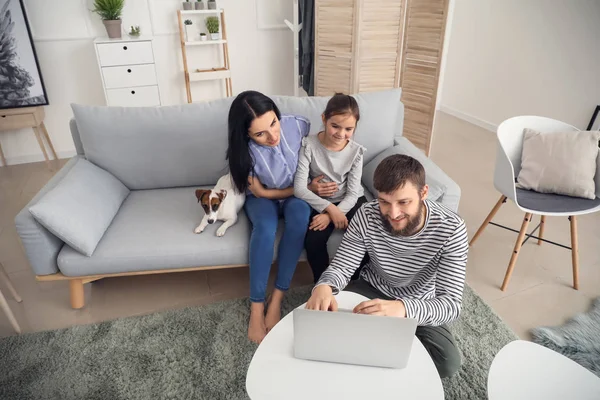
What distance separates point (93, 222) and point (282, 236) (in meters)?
0.82

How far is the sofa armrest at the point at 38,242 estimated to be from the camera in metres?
1.64

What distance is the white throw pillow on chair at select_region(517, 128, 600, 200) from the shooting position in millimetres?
1921

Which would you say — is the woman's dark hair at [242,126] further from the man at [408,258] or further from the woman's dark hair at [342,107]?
the man at [408,258]

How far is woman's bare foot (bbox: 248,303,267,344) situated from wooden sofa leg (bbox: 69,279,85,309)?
80cm

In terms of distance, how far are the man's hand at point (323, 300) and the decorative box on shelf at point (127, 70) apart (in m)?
2.79

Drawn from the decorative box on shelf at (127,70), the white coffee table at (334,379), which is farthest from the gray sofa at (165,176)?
the decorative box on shelf at (127,70)

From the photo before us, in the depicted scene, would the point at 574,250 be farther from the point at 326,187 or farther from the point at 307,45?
the point at 307,45

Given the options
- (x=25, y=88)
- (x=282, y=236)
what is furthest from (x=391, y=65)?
(x=25, y=88)

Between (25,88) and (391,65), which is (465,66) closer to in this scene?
(391,65)

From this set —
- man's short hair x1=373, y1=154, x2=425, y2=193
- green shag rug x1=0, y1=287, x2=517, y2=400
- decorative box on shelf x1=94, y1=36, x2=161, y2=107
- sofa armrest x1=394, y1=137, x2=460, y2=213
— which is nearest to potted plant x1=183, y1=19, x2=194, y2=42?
decorative box on shelf x1=94, y1=36, x2=161, y2=107

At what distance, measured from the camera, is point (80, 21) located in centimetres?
329

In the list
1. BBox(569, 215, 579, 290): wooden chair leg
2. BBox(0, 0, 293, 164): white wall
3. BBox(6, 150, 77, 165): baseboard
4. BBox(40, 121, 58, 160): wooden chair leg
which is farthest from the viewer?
BBox(6, 150, 77, 165): baseboard

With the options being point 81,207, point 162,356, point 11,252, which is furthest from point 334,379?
point 11,252

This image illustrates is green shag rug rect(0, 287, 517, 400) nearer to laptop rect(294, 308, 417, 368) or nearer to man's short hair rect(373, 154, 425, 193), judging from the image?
laptop rect(294, 308, 417, 368)
